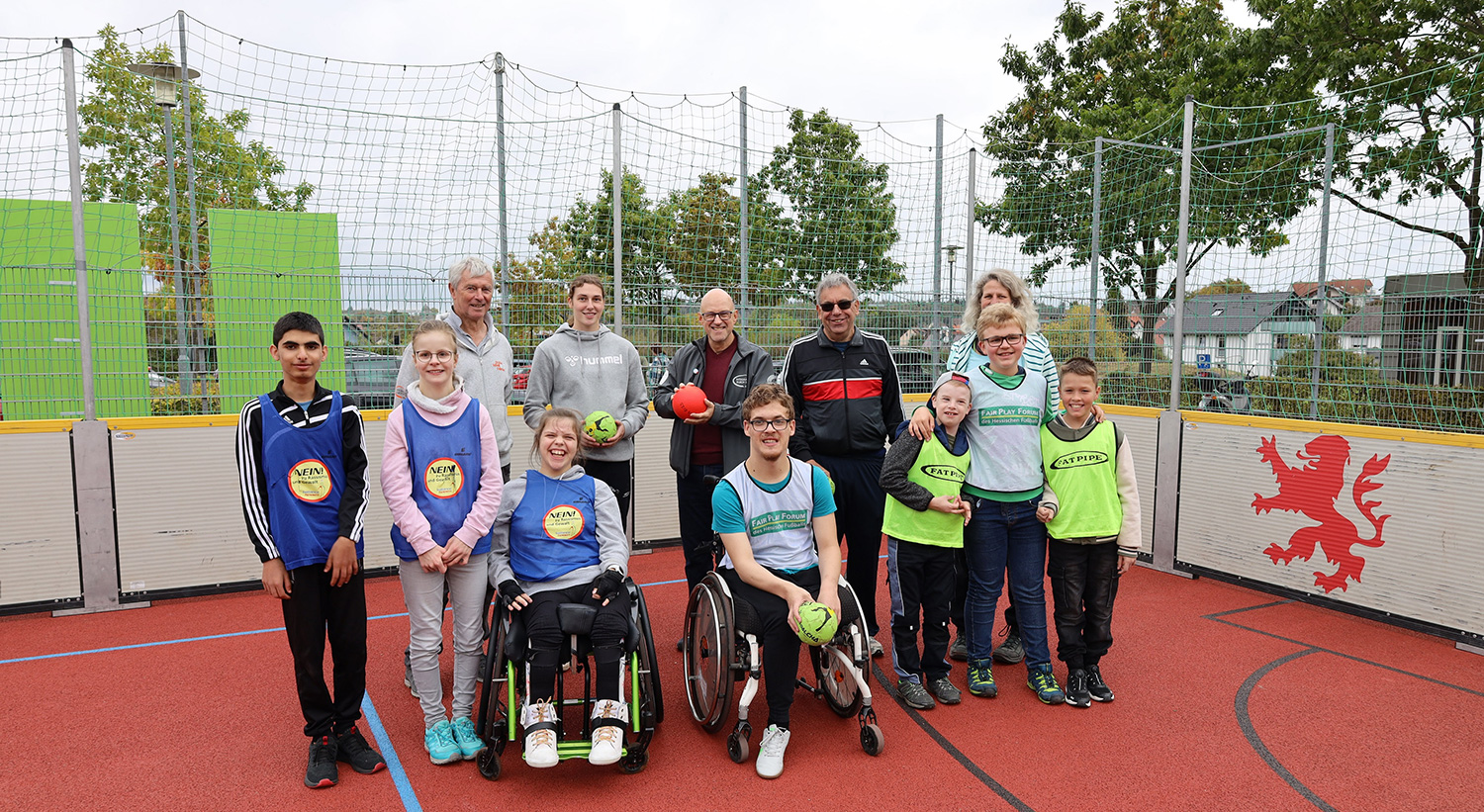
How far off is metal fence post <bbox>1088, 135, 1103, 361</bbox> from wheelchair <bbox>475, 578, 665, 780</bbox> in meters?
4.88

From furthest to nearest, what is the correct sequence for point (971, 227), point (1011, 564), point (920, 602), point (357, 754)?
point (971, 227) < point (1011, 564) < point (920, 602) < point (357, 754)

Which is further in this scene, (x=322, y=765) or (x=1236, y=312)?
(x=1236, y=312)

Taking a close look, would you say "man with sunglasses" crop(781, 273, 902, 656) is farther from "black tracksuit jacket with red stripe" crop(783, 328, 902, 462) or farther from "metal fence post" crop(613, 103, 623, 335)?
"metal fence post" crop(613, 103, 623, 335)

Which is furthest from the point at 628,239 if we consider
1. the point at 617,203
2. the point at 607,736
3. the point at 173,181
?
the point at 607,736

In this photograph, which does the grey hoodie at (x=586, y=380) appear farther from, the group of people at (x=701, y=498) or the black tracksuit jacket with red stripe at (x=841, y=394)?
the black tracksuit jacket with red stripe at (x=841, y=394)

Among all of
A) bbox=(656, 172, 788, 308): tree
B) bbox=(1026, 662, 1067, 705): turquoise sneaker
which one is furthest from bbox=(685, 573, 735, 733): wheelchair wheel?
bbox=(656, 172, 788, 308): tree

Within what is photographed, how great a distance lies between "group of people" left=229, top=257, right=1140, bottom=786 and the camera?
2664mm

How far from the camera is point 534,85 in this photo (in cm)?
557

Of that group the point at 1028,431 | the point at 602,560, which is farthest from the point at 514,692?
the point at 1028,431

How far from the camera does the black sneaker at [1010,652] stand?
12.5 feet

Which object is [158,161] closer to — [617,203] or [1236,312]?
[617,203]

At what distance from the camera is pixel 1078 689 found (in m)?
3.27

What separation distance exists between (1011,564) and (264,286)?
187 inches

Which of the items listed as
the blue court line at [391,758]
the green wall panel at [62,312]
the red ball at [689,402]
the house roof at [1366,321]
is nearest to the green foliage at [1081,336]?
the house roof at [1366,321]
